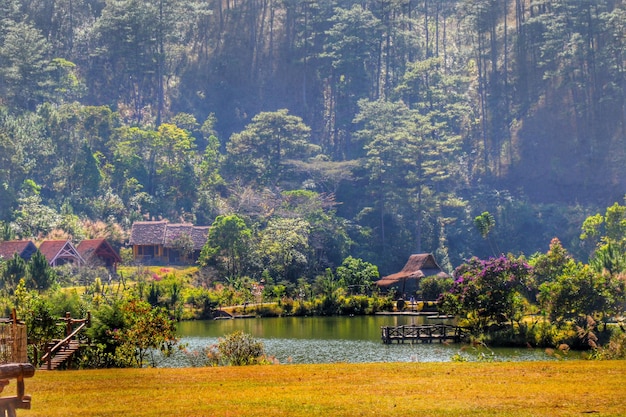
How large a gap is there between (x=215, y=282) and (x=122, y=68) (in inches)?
1923

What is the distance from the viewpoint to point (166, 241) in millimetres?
93188

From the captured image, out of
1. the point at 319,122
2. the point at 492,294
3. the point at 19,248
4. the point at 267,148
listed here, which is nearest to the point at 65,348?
the point at 492,294

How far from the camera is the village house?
92.7 meters

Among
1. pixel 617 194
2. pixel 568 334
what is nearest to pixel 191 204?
pixel 617 194

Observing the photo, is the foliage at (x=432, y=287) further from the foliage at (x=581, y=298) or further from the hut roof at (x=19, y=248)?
the hut roof at (x=19, y=248)

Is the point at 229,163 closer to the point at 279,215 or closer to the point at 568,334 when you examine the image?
the point at 279,215

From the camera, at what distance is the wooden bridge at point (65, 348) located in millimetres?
31848

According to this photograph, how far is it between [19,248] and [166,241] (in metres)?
14.0

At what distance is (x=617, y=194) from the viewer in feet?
347

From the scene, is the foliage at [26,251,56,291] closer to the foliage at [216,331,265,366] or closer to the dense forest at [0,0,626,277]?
the dense forest at [0,0,626,277]

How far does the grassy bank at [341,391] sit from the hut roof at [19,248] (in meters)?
57.3

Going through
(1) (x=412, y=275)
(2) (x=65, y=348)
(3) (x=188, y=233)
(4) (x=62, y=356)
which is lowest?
(4) (x=62, y=356)

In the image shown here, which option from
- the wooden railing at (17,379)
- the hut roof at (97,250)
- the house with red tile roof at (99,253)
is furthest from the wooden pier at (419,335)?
the hut roof at (97,250)

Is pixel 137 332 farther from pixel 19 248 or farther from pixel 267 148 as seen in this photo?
pixel 267 148
